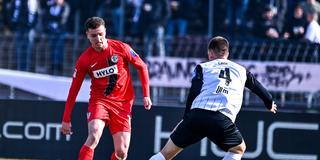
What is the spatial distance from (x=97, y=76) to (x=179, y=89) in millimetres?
5929

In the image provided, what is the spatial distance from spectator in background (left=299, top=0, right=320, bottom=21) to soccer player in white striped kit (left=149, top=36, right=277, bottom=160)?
7.51 m

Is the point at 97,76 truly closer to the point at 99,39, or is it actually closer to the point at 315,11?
the point at 99,39

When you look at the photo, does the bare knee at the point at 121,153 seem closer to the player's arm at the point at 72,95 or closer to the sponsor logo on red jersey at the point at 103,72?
the player's arm at the point at 72,95

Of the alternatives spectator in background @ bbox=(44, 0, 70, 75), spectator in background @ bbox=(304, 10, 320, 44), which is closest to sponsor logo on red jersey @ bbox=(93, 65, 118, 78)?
spectator in background @ bbox=(304, 10, 320, 44)

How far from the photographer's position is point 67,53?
16406 mm

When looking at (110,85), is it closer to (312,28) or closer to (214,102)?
(214,102)

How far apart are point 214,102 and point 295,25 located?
7.70 metres

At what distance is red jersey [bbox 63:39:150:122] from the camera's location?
10.0 metres

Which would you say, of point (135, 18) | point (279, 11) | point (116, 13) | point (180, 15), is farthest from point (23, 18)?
point (279, 11)

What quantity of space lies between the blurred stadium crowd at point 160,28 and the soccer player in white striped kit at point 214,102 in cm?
617

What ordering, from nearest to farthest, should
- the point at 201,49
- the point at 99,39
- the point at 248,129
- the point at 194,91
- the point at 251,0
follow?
1. the point at 194,91
2. the point at 99,39
3. the point at 248,129
4. the point at 201,49
5. the point at 251,0

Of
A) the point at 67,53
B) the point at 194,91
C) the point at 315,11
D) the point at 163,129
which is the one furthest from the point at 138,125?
the point at 315,11

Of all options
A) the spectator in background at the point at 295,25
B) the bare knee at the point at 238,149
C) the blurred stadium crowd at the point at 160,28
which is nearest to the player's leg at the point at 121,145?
the bare knee at the point at 238,149

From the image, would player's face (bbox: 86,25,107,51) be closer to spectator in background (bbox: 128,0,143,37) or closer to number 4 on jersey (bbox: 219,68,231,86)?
number 4 on jersey (bbox: 219,68,231,86)
